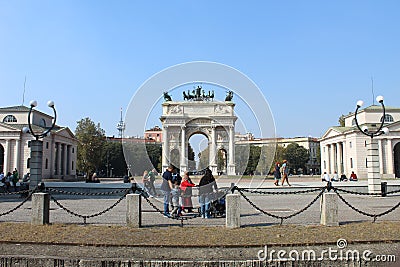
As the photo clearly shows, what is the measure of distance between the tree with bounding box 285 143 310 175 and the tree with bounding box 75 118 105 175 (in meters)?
73.7

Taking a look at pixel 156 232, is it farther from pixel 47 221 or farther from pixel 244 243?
pixel 47 221

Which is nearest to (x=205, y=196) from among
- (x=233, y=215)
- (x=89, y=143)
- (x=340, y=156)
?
(x=233, y=215)

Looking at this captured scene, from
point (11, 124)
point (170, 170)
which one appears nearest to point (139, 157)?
point (170, 170)

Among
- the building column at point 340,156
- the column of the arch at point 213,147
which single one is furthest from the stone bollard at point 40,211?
the building column at point 340,156

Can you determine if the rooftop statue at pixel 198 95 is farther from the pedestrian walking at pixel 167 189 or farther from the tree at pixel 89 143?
the pedestrian walking at pixel 167 189

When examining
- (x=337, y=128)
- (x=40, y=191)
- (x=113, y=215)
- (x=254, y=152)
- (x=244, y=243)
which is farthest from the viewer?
(x=254, y=152)

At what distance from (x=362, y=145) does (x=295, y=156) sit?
5703cm

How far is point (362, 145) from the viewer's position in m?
70.4

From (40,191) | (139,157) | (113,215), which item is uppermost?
(139,157)

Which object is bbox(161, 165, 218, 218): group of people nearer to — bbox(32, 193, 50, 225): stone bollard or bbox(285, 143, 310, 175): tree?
bbox(32, 193, 50, 225): stone bollard

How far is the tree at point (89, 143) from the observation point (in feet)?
233

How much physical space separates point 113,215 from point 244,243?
7571mm

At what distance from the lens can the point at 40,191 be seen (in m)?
13.6

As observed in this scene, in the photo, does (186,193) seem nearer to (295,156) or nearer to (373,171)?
(373,171)
